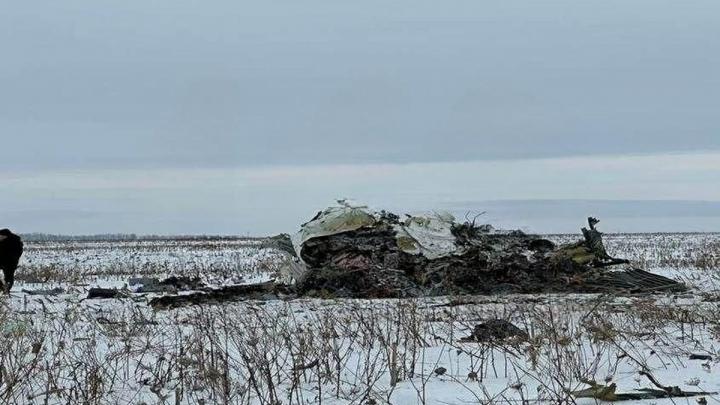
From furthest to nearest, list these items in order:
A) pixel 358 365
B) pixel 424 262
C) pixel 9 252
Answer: pixel 9 252 < pixel 424 262 < pixel 358 365

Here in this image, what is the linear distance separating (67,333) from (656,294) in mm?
8796

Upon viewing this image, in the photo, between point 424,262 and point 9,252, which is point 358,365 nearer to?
point 424,262

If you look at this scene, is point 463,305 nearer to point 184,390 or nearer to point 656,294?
point 656,294

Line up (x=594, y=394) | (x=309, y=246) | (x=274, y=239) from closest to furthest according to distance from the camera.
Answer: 1. (x=594, y=394)
2. (x=309, y=246)
3. (x=274, y=239)

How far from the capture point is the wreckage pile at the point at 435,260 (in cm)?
1433

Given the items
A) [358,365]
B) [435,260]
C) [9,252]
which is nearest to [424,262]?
[435,260]

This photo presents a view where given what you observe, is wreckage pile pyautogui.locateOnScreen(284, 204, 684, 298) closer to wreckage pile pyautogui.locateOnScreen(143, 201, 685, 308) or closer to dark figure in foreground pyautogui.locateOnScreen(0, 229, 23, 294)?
wreckage pile pyautogui.locateOnScreen(143, 201, 685, 308)

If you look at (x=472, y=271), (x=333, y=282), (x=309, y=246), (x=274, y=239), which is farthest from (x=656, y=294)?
(x=274, y=239)

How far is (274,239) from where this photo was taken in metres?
17.3

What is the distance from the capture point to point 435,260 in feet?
50.2

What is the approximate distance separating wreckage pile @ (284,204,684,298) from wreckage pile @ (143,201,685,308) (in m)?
0.02

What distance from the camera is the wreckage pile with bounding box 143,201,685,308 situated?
14242 mm

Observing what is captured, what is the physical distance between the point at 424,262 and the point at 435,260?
205 mm

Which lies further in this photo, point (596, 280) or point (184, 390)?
point (596, 280)
